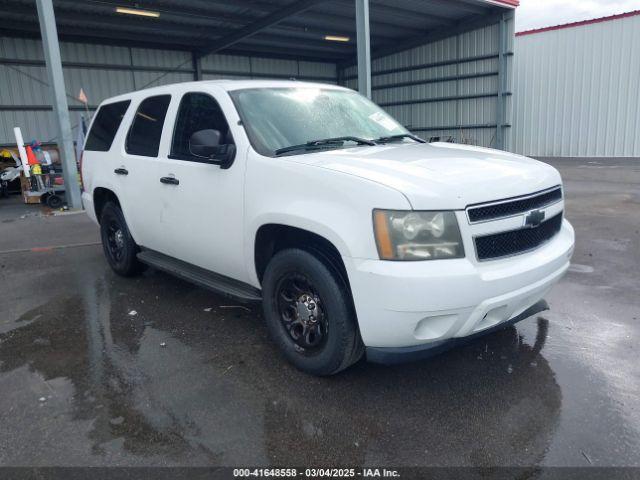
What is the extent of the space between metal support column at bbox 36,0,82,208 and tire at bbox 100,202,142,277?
614 centimetres

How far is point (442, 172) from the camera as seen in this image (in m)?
2.96

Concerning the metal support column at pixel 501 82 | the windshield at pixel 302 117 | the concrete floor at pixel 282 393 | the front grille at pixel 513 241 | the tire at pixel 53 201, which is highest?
the metal support column at pixel 501 82

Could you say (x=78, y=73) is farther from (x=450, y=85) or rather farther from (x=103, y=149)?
(x=103, y=149)

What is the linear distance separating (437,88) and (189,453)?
2278 cm

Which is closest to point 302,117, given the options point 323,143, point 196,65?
point 323,143

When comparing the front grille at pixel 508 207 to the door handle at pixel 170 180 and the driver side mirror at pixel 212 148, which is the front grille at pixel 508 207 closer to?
the driver side mirror at pixel 212 148

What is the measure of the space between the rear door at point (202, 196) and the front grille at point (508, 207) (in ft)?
5.18

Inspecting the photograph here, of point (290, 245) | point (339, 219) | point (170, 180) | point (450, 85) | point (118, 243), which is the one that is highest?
point (450, 85)

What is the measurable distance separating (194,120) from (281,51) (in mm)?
20851

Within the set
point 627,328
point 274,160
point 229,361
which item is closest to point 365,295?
point 274,160

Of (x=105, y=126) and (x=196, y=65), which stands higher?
(x=196, y=65)

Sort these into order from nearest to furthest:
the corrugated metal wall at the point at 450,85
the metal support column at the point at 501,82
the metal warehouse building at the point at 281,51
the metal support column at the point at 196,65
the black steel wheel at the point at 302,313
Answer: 1. the black steel wheel at the point at 302,313
2. the metal warehouse building at the point at 281,51
3. the metal support column at the point at 501,82
4. the corrugated metal wall at the point at 450,85
5. the metal support column at the point at 196,65

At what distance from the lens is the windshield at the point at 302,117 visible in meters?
3.66

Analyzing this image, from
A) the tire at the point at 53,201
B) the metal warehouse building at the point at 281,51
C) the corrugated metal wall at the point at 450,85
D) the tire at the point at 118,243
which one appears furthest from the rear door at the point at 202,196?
the corrugated metal wall at the point at 450,85
